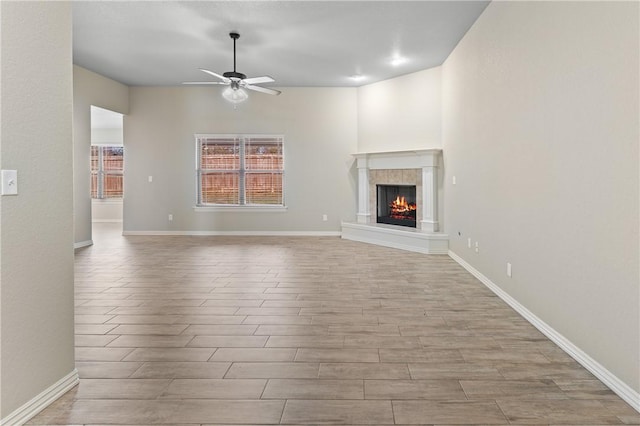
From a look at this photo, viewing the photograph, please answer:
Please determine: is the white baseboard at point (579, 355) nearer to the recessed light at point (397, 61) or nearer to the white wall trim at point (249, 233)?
the recessed light at point (397, 61)

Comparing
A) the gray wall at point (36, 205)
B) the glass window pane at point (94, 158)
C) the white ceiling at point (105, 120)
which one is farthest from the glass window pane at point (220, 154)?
the gray wall at point (36, 205)

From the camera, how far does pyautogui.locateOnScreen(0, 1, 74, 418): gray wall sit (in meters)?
1.88

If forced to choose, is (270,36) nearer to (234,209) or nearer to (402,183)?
(402,183)

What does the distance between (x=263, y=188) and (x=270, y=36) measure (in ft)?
12.4

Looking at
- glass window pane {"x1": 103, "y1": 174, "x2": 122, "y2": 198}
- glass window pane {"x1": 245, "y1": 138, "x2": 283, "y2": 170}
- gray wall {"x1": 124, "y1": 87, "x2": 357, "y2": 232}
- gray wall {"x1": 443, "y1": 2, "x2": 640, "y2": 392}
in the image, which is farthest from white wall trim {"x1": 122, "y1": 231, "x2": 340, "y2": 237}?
gray wall {"x1": 443, "y1": 2, "x2": 640, "y2": 392}

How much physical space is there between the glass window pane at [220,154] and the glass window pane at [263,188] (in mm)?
420

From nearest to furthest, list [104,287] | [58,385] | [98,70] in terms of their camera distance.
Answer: [58,385] < [104,287] < [98,70]

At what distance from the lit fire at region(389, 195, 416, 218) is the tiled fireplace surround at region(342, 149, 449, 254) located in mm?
365

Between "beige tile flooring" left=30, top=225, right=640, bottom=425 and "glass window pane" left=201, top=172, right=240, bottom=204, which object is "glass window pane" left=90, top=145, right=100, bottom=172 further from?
"beige tile flooring" left=30, top=225, right=640, bottom=425

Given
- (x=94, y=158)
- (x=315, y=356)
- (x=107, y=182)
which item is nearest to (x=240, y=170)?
(x=107, y=182)

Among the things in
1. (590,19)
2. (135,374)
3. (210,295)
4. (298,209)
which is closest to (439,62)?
(298,209)

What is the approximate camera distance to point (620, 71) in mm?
2213

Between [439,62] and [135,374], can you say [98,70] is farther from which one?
[135,374]

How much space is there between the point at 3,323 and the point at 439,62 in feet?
21.8
